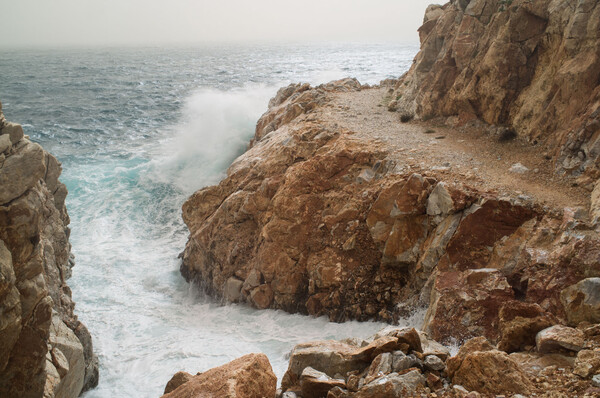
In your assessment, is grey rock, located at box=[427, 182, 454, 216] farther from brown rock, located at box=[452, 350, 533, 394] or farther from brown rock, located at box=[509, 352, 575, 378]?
brown rock, located at box=[452, 350, 533, 394]

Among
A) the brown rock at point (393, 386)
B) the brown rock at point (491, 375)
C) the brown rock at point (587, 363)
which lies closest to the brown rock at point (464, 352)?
the brown rock at point (491, 375)

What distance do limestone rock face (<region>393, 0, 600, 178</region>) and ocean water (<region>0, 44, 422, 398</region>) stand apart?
25.0 feet

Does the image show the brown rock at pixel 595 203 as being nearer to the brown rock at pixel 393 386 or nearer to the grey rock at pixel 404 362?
the grey rock at pixel 404 362

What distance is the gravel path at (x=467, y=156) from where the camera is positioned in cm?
1107

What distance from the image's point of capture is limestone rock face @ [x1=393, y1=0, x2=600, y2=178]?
11891 mm

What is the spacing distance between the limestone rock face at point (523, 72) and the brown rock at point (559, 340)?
6471 millimetres

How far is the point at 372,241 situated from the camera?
12.5 metres

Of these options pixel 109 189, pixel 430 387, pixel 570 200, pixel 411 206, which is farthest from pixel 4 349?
pixel 109 189

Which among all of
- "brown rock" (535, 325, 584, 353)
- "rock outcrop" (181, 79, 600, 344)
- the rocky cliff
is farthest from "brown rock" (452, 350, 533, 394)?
the rocky cliff

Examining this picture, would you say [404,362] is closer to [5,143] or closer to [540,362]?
→ [540,362]

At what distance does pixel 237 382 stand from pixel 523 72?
13947 mm

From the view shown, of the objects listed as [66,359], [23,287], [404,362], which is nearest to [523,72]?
[404,362]

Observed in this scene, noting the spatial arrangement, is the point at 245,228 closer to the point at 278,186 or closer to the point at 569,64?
the point at 278,186

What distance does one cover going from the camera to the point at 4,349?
7.48 m
